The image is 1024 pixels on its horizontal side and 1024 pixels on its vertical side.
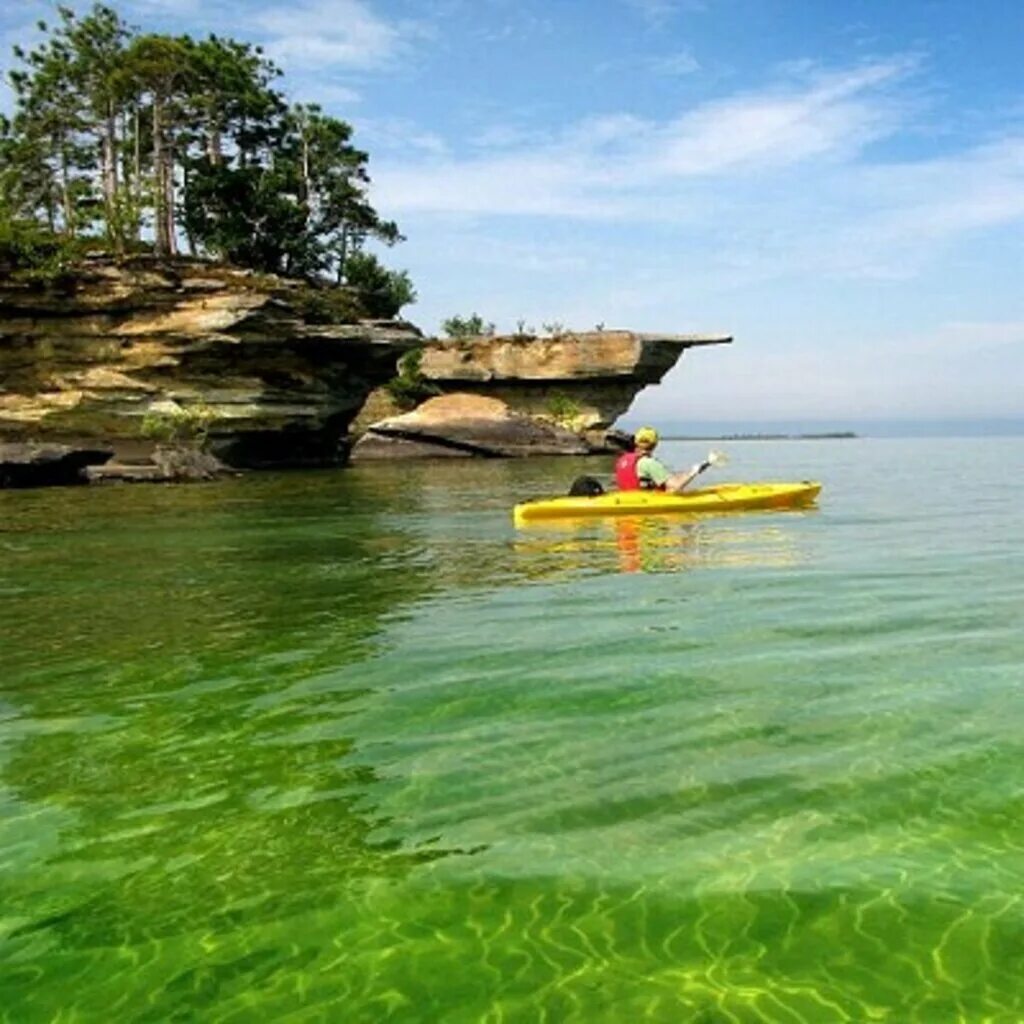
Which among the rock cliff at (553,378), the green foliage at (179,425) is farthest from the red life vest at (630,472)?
the rock cliff at (553,378)

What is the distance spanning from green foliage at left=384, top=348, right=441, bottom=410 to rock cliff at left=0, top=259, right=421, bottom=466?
17.4 m

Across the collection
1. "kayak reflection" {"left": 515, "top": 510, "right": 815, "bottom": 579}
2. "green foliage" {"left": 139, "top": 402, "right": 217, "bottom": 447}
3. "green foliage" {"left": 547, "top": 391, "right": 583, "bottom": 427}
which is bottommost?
"kayak reflection" {"left": 515, "top": 510, "right": 815, "bottom": 579}

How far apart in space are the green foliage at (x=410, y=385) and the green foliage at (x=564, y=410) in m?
7.27

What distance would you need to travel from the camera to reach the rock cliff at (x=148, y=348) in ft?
131

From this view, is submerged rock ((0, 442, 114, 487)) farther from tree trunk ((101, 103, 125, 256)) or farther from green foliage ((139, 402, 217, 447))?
tree trunk ((101, 103, 125, 256))

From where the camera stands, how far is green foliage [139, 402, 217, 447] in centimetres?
3962

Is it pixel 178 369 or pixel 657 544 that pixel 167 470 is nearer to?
pixel 178 369

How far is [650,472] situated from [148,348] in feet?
89.9

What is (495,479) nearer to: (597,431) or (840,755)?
(597,431)

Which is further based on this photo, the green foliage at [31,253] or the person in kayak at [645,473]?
the green foliage at [31,253]

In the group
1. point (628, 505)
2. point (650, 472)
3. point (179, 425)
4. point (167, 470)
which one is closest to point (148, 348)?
point (179, 425)

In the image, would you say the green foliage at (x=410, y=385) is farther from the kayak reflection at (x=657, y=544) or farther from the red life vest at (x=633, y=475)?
the kayak reflection at (x=657, y=544)

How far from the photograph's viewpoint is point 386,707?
7.40 m

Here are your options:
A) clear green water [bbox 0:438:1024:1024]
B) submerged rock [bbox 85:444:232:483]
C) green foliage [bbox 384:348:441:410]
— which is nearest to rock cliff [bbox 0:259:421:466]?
submerged rock [bbox 85:444:232:483]
